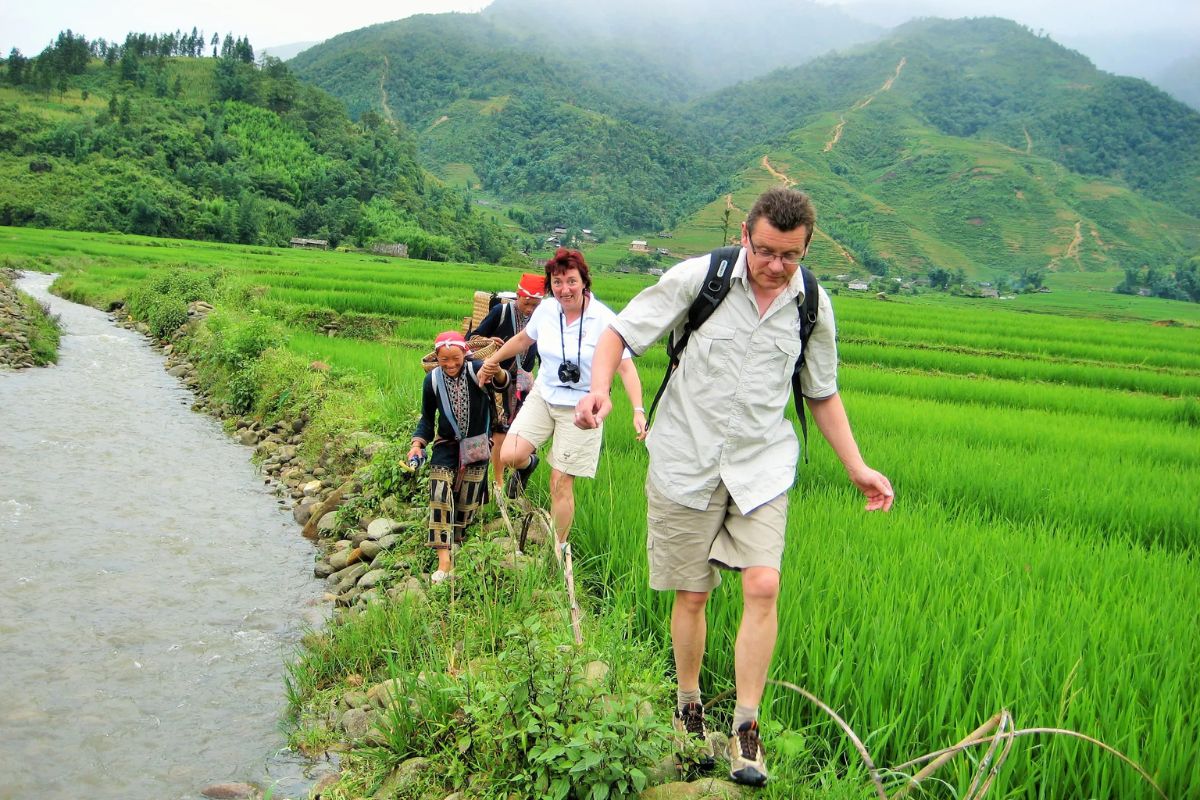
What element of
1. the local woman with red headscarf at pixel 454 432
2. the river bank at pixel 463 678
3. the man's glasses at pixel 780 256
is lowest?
the river bank at pixel 463 678

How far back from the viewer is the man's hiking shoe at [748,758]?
2.40 meters

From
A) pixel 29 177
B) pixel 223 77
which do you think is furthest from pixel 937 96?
pixel 29 177

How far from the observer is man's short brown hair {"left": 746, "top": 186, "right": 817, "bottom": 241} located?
2377mm

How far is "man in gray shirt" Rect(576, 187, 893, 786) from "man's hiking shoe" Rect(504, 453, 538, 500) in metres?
2.41

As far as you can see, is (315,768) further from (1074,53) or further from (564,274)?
(1074,53)

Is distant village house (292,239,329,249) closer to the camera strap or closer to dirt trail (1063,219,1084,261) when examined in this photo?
the camera strap

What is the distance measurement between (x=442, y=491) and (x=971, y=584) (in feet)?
8.82

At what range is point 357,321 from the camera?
1502 centimetres

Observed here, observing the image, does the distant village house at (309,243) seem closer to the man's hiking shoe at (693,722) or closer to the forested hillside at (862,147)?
the forested hillside at (862,147)

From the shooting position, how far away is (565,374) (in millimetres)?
4340

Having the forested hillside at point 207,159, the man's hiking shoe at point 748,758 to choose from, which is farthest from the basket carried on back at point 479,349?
the forested hillside at point 207,159

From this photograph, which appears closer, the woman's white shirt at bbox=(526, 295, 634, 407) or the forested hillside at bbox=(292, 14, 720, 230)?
the woman's white shirt at bbox=(526, 295, 634, 407)

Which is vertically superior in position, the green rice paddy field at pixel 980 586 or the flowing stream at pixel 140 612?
the green rice paddy field at pixel 980 586

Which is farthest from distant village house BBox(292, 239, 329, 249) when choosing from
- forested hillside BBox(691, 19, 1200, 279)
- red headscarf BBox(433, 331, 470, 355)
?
red headscarf BBox(433, 331, 470, 355)
